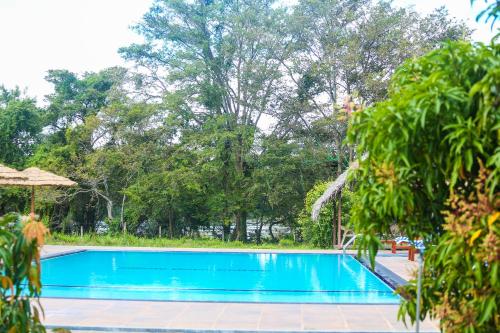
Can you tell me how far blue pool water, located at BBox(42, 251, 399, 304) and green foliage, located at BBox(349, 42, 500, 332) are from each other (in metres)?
5.21

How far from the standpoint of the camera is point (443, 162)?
7.15 feet

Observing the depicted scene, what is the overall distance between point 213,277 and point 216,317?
15.6 feet

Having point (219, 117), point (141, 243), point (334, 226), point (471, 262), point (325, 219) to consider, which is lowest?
point (141, 243)

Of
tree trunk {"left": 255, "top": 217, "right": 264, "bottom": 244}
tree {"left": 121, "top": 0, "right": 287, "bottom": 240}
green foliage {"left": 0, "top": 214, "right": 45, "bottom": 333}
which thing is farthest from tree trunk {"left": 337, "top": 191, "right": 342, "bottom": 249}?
green foliage {"left": 0, "top": 214, "right": 45, "bottom": 333}

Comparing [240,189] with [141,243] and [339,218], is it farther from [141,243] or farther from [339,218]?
[339,218]

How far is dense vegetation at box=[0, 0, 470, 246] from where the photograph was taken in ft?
59.7

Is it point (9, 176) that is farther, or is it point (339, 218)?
point (339, 218)

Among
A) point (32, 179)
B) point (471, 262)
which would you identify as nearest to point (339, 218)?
point (32, 179)

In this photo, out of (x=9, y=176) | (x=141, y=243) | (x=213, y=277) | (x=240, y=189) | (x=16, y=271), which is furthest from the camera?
(x=240, y=189)

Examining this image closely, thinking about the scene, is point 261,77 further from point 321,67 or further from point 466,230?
point 466,230

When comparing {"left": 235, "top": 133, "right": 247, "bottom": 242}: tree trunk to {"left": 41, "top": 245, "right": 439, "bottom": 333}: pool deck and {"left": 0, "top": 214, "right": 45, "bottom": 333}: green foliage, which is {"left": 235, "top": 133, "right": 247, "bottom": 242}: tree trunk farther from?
{"left": 0, "top": 214, "right": 45, "bottom": 333}: green foliage

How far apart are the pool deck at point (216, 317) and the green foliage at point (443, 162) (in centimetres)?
346

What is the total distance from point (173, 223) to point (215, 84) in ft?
19.0

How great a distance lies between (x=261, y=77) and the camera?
18.7 meters
